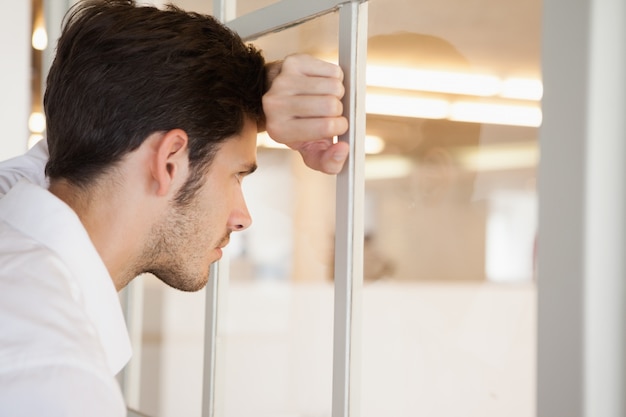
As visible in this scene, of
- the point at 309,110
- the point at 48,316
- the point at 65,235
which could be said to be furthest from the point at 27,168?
the point at 48,316

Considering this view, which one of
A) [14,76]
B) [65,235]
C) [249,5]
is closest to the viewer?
[65,235]

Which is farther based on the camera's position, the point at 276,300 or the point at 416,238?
the point at 276,300

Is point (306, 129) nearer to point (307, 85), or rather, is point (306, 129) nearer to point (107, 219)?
point (307, 85)

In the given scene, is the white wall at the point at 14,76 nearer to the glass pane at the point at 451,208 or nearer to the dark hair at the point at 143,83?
the dark hair at the point at 143,83

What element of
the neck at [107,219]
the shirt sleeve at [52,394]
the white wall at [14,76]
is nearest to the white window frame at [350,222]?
the neck at [107,219]

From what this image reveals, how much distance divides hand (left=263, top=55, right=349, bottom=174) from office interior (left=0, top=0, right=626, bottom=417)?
4 centimetres

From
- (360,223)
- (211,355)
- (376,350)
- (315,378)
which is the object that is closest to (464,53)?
(360,223)

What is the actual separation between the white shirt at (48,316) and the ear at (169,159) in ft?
0.56

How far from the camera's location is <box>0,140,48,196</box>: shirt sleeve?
1.41 metres

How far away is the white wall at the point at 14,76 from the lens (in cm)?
232

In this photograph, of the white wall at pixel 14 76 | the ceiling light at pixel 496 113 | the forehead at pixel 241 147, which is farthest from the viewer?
the white wall at pixel 14 76

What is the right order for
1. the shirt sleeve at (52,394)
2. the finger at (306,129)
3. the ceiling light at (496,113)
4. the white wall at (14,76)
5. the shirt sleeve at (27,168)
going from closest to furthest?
the shirt sleeve at (52,394)
the ceiling light at (496,113)
the finger at (306,129)
the shirt sleeve at (27,168)
the white wall at (14,76)

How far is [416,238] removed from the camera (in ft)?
3.48

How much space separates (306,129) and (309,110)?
0.09 feet
